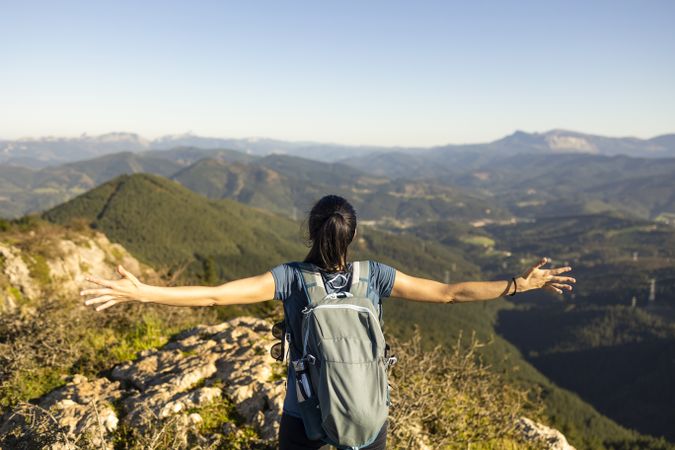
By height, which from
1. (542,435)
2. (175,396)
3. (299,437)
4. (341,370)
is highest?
(341,370)

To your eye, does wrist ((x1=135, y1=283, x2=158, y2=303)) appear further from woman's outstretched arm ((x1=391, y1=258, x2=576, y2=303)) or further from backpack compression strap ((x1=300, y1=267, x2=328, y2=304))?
woman's outstretched arm ((x1=391, y1=258, x2=576, y2=303))

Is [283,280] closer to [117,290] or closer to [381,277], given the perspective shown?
[381,277]

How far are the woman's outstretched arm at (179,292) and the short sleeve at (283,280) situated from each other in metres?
0.04

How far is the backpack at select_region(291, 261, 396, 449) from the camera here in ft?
10.2

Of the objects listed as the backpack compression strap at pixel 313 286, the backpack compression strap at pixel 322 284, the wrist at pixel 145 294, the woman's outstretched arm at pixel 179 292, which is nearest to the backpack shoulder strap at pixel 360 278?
the backpack compression strap at pixel 322 284

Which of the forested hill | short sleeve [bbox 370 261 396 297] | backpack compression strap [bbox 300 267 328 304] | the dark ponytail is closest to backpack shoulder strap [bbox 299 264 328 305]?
backpack compression strap [bbox 300 267 328 304]

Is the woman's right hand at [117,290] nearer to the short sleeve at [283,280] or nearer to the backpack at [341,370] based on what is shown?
the short sleeve at [283,280]

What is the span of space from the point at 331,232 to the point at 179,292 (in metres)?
1.36

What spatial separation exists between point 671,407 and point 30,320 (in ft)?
510

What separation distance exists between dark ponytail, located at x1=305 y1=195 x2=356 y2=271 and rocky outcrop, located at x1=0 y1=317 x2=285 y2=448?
9.87 feet

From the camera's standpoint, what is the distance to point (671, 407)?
377 feet

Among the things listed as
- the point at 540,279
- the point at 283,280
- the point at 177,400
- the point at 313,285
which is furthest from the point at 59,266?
the point at 540,279

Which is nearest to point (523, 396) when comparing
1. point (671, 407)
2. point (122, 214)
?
point (671, 407)

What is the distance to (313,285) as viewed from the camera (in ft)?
11.3
